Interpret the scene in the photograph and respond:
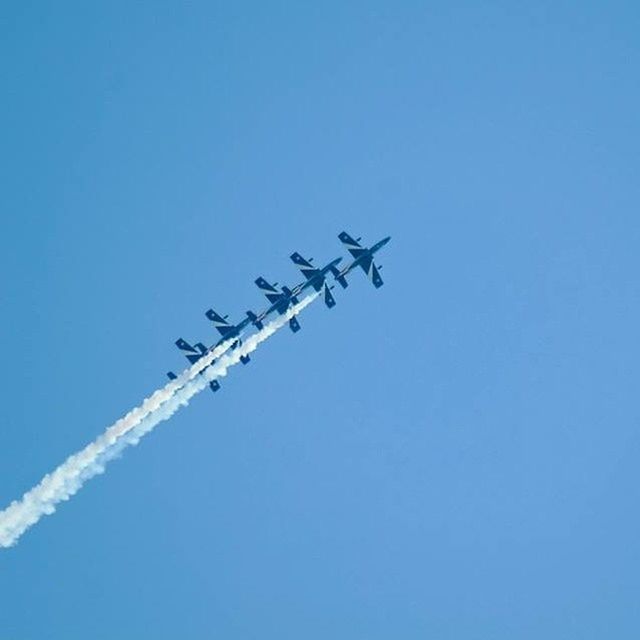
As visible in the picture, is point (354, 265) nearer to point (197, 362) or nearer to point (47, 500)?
point (197, 362)

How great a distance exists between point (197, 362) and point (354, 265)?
72.4 feet

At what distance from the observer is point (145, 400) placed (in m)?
130

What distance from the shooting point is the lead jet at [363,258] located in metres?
132

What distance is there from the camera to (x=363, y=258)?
435 ft

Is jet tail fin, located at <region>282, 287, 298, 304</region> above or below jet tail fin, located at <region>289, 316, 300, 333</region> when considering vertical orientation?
above

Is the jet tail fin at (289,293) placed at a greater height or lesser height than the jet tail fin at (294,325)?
greater

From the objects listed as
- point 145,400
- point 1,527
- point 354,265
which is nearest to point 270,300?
point 354,265

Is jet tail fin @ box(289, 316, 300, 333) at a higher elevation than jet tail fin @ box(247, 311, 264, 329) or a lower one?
lower

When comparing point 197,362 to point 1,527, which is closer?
point 1,527

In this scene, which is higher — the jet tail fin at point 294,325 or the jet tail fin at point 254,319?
the jet tail fin at point 254,319

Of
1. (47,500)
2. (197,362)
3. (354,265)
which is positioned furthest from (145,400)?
(354,265)

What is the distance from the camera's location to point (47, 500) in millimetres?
125938

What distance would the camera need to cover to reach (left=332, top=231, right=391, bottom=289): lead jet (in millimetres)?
132000

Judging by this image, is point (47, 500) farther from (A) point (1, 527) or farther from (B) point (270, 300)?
(B) point (270, 300)
